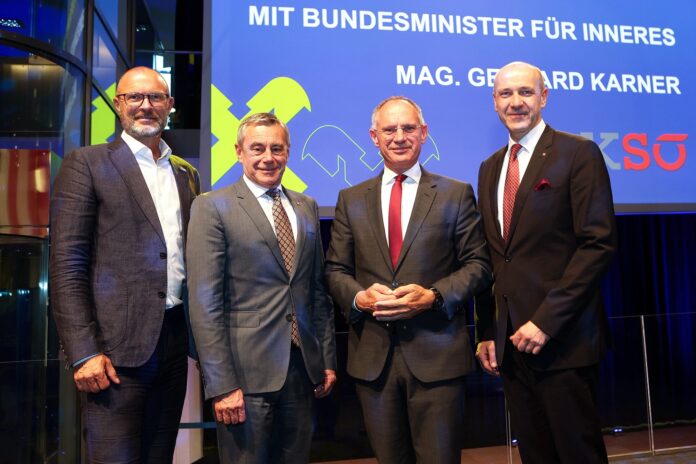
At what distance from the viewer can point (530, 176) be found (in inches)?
79.1

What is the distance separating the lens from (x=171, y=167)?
6.97 feet

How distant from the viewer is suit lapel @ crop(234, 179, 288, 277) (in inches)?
75.7

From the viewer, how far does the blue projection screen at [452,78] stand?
3.41 meters

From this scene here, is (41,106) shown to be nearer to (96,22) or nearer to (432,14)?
(96,22)

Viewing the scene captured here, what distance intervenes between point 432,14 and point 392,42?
0.33 m

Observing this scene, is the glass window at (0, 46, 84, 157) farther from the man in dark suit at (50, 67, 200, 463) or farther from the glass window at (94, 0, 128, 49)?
the man in dark suit at (50, 67, 200, 463)

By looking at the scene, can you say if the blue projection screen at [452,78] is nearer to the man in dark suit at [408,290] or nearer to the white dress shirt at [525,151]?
the man in dark suit at [408,290]

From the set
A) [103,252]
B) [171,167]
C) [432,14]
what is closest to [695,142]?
[432,14]

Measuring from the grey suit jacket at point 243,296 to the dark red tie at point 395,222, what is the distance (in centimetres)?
30

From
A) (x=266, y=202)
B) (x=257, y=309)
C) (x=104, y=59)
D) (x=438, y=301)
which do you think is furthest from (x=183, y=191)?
(x=104, y=59)

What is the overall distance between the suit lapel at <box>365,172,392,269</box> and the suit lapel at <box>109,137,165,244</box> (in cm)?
74

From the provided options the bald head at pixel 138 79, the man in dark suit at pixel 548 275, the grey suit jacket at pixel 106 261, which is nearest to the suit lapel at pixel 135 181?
the grey suit jacket at pixel 106 261

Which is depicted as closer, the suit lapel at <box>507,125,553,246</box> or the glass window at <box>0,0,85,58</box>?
the suit lapel at <box>507,125,553,246</box>

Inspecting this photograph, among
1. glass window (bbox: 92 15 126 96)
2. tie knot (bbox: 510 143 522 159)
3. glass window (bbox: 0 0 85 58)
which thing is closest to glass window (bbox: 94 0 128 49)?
glass window (bbox: 92 15 126 96)
